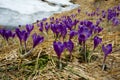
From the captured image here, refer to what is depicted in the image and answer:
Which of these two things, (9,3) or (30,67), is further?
(9,3)

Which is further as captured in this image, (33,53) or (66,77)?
(33,53)

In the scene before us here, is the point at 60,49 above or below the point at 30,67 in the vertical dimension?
above

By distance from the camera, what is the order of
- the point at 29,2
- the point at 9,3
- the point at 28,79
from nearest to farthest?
the point at 28,79 < the point at 9,3 < the point at 29,2

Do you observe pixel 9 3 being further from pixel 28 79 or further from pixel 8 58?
pixel 28 79

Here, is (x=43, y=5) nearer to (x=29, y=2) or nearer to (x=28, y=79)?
(x=29, y=2)

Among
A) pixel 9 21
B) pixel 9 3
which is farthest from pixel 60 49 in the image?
pixel 9 3

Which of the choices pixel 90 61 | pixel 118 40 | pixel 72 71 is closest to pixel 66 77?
pixel 72 71

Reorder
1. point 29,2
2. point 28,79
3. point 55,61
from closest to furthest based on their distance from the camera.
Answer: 1. point 28,79
2. point 55,61
3. point 29,2

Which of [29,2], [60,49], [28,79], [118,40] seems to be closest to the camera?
[28,79]

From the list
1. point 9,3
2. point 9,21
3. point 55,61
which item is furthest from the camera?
point 9,3
